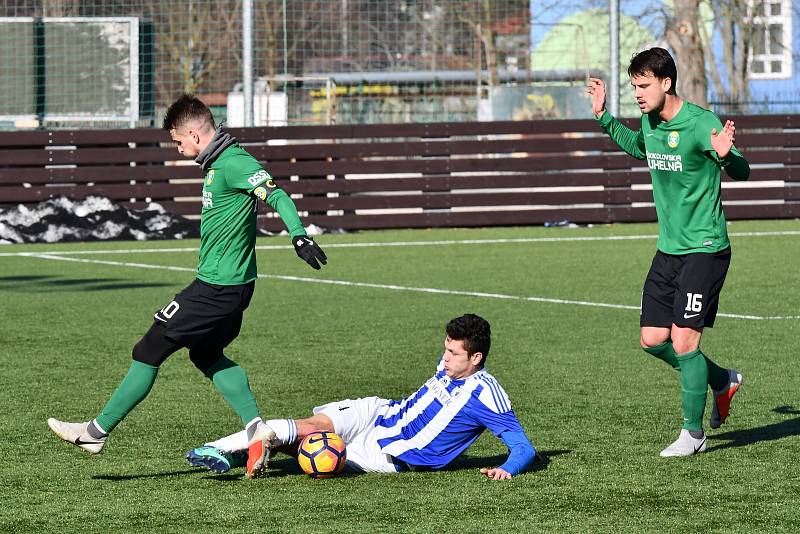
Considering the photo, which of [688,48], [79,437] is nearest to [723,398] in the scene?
[79,437]

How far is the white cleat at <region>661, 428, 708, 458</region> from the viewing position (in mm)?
6582

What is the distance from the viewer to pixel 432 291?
1423cm

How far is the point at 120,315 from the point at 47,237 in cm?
902

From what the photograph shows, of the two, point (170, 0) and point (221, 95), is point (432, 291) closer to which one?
point (170, 0)

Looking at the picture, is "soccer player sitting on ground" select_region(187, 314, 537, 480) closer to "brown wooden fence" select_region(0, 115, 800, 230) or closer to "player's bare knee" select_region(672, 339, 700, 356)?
"player's bare knee" select_region(672, 339, 700, 356)

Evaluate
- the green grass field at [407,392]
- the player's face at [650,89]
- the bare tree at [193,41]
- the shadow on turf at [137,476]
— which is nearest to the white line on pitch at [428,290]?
the green grass field at [407,392]

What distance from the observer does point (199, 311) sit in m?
6.23

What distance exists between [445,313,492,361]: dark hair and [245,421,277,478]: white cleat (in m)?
0.90

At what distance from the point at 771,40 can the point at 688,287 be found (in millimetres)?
26267

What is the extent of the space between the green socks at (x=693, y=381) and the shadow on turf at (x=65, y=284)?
8.99 metres

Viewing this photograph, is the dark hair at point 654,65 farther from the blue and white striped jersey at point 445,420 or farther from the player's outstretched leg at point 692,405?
the blue and white striped jersey at point 445,420

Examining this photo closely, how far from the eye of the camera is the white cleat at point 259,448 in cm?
607

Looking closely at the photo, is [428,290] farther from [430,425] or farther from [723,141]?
[430,425]

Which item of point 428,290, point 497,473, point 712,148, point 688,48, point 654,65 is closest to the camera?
point 497,473
